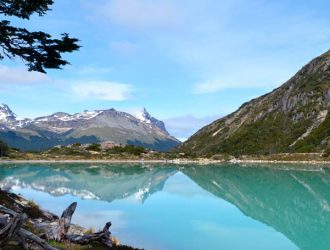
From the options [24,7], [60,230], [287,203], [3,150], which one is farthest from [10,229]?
[3,150]

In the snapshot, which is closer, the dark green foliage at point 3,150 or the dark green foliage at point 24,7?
the dark green foliage at point 24,7

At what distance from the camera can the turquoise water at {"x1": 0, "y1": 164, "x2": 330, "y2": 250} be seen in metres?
27.5

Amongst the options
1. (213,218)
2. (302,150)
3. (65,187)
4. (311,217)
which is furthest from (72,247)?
(302,150)

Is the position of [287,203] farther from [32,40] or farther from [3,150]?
[3,150]

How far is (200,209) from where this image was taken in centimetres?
4141

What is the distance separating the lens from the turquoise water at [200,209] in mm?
27469

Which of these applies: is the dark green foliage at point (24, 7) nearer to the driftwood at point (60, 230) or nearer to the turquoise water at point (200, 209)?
the driftwood at point (60, 230)

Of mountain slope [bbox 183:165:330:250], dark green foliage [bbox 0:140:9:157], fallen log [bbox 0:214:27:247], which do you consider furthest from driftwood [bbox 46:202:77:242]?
dark green foliage [bbox 0:140:9:157]

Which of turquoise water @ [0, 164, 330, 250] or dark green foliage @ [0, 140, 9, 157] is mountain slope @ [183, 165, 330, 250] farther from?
dark green foliage @ [0, 140, 9, 157]

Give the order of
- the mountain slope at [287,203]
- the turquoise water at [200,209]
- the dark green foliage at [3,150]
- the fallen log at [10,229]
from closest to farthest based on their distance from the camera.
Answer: the fallen log at [10,229]
the turquoise water at [200,209]
the mountain slope at [287,203]
the dark green foliage at [3,150]

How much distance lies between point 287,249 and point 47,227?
607 inches

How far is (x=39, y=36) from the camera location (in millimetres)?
19516

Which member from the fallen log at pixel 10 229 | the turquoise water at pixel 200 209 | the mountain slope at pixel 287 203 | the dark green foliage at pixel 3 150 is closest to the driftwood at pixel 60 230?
the fallen log at pixel 10 229

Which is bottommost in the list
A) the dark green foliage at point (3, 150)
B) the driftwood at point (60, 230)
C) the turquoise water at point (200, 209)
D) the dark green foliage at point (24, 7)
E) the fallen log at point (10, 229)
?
the turquoise water at point (200, 209)
